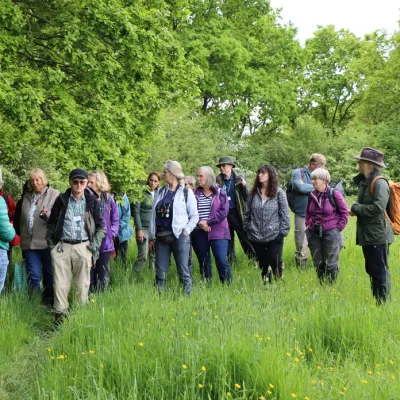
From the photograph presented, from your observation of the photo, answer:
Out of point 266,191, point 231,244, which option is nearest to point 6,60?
point 266,191

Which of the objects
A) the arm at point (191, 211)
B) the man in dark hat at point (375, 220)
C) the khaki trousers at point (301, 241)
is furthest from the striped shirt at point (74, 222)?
the khaki trousers at point (301, 241)

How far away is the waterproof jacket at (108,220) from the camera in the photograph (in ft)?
23.5

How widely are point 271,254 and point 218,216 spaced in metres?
0.99

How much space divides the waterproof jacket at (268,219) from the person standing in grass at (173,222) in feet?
3.43

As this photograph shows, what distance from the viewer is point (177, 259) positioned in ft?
23.3

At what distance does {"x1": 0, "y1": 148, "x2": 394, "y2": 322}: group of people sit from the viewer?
6215mm

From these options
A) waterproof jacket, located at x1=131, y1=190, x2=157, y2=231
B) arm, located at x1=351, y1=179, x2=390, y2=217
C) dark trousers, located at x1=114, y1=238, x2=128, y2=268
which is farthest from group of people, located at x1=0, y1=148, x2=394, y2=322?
dark trousers, located at x1=114, y1=238, x2=128, y2=268

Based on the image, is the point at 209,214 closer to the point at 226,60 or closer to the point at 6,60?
the point at 6,60

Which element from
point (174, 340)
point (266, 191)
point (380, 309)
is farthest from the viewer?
point (266, 191)

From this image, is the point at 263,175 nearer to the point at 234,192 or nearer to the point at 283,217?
the point at 283,217

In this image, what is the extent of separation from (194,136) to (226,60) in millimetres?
3758

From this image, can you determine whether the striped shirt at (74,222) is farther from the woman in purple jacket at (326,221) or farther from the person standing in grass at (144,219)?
the woman in purple jacket at (326,221)

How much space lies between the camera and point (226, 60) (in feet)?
75.7

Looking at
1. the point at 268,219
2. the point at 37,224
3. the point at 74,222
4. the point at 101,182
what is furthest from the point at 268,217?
the point at 37,224
